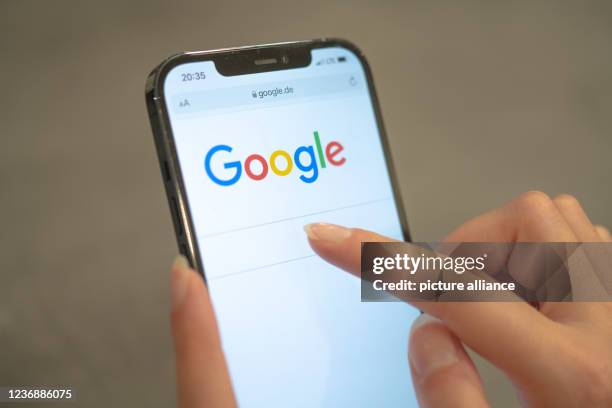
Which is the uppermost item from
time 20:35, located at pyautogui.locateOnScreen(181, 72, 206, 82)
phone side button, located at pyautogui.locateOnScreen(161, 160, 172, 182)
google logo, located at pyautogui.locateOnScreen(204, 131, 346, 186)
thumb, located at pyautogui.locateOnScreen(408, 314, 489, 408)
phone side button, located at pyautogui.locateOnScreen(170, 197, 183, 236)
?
time 20:35, located at pyautogui.locateOnScreen(181, 72, 206, 82)

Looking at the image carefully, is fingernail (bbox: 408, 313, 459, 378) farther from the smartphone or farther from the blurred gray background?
the blurred gray background

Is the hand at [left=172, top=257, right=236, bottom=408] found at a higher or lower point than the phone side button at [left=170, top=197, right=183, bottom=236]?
lower

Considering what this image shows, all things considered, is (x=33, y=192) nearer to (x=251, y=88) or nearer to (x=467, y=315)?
(x=251, y=88)

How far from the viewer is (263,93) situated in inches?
12.4

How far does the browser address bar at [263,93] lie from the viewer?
0.98 feet

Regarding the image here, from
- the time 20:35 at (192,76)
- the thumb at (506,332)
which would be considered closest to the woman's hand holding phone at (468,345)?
the thumb at (506,332)

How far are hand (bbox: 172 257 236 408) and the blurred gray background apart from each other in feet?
0.50

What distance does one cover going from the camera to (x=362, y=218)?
1.06 feet

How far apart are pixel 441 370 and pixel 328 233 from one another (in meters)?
0.07

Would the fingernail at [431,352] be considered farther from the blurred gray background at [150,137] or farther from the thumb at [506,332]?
the blurred gray background at [150,137]

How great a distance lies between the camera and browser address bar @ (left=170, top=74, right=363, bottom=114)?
299mm

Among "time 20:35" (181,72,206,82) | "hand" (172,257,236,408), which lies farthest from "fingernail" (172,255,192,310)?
"time 20:35" (181,72,206,82)

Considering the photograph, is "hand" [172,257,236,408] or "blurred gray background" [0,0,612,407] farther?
"blurred gray background" [0,0,612,407]

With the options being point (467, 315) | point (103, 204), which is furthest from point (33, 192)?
point (467, 315)
